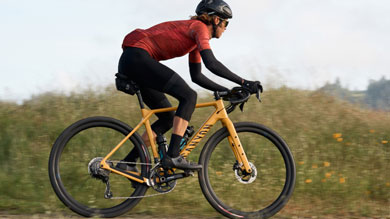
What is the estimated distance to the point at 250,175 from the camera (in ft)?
15.9

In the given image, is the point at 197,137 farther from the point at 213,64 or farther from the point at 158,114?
the point at 213,64

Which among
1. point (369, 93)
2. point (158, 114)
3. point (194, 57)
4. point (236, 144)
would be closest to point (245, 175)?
point (236, 144)

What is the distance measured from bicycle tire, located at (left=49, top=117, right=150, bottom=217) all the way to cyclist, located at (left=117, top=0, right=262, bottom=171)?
1.56 ft

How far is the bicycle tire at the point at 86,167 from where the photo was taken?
15.8 ft

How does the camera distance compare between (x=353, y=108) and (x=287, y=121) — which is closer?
(x=287, y=121)

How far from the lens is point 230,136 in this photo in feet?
16.1

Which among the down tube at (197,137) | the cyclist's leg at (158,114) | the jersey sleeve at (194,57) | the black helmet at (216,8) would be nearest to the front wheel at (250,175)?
the down tube at (197,137)

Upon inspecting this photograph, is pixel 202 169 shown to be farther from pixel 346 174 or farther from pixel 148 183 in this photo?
pixel 346 174

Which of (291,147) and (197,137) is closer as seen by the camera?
(197,137)

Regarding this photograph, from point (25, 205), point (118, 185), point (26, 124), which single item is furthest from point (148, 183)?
point (26, 124)

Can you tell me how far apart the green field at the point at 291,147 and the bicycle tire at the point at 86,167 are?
0.25m

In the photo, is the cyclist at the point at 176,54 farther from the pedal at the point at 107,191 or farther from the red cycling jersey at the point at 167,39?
the pedal at the point at 107,191

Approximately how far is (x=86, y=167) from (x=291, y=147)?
2.86 metres

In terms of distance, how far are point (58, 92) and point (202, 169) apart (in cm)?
456
